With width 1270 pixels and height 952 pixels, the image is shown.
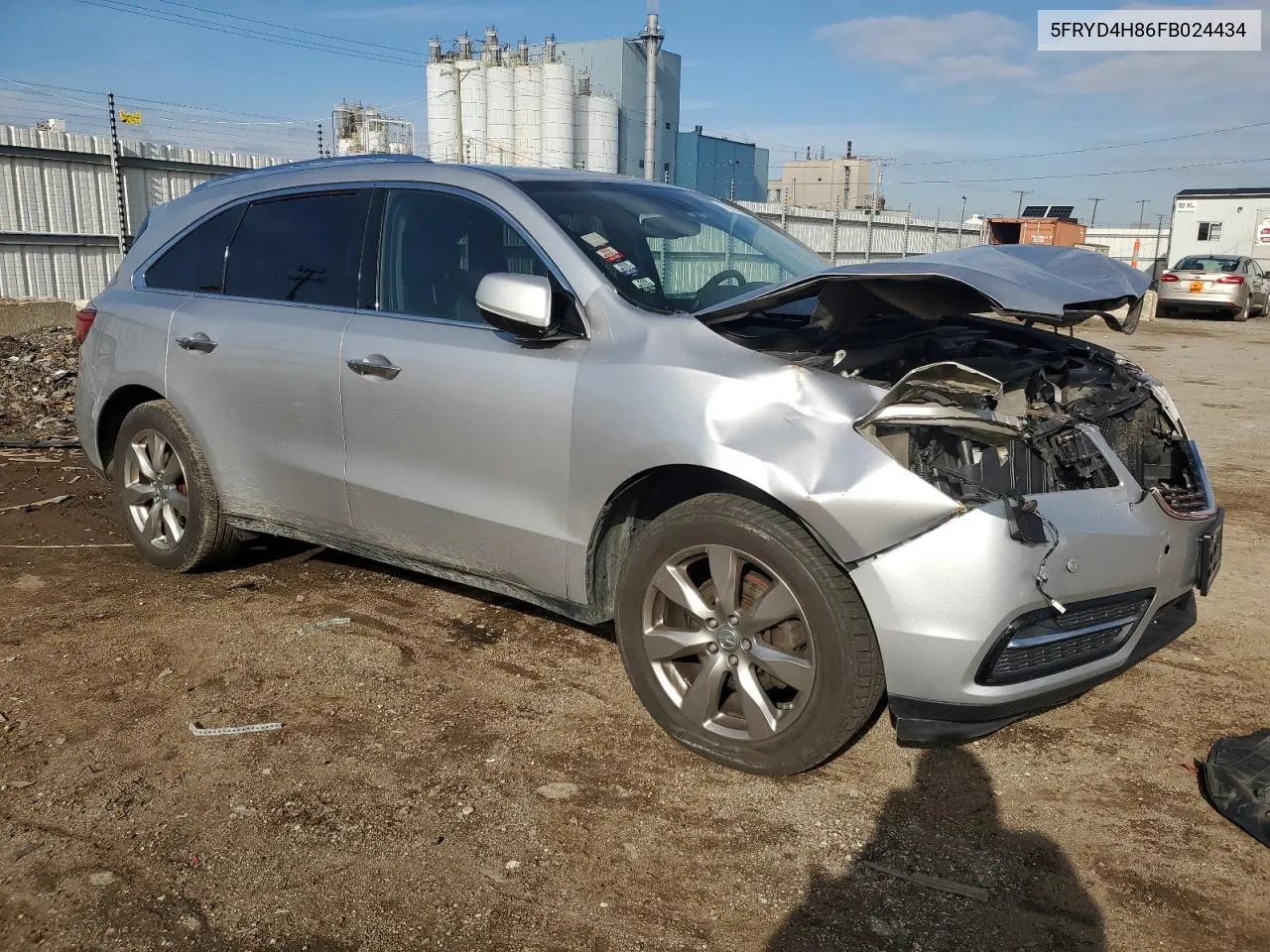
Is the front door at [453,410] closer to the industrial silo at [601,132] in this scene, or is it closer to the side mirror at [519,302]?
the side mirror at [519,302]

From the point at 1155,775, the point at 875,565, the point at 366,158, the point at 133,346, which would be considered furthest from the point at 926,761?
the point at 133,346

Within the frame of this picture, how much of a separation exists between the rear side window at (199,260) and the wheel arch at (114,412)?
50 cm

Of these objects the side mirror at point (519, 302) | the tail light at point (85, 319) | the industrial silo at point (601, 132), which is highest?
the industrial silo at point (601, 132)

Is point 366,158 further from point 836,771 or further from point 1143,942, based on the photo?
point 1143,942

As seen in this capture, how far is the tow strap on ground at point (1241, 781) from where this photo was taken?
2818 millimetres

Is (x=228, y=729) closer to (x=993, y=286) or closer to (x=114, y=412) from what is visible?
(x=114, y=412)

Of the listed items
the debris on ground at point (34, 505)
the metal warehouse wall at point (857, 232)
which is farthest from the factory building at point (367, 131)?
the debris on ground at point (34, 505)

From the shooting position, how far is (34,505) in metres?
6.13

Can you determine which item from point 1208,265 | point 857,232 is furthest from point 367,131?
point 1208,265

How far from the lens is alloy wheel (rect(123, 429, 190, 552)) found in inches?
185

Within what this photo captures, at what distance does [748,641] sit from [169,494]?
308 cm

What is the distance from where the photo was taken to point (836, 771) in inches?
124

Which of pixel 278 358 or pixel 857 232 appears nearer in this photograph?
pixel 278 358

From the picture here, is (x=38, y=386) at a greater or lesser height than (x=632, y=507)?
lesser
